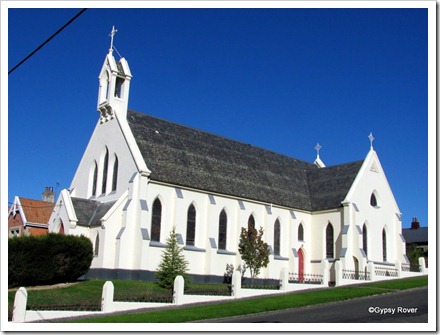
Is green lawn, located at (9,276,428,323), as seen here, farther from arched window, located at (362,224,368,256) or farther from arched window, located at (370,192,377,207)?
arched window, located at (370,192,377,207)

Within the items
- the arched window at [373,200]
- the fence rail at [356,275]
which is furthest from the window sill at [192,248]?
the arched window at [373,200]

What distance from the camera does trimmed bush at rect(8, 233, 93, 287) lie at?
96.8 feet

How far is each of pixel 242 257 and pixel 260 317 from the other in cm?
1625

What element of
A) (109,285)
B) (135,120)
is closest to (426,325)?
(109,285)

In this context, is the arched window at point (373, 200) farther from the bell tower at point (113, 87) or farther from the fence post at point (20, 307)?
the fence post at point (20, 307)

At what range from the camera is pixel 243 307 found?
25.0m

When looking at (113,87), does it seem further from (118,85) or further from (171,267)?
(171,267)

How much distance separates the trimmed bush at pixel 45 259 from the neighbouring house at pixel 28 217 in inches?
680

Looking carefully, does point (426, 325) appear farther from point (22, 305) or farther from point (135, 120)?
point (135, 120)

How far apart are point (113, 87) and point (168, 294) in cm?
1907

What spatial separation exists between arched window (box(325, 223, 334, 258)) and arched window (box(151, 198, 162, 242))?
17.1 m

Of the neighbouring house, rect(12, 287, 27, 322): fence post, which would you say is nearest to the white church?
the neighbouring house

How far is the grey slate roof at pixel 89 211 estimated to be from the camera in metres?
36.9

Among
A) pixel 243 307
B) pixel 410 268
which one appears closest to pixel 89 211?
pixel 243 307
